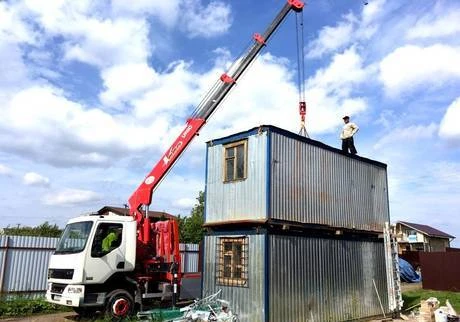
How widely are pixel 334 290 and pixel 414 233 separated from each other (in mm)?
35595

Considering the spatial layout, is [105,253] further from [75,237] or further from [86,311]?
[86,311]

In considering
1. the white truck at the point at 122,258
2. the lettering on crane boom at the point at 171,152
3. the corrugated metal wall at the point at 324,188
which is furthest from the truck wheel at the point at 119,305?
the corrugated metal wall at the point at 324,188

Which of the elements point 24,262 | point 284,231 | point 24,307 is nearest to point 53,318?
point 24,307

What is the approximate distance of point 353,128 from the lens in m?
15.9

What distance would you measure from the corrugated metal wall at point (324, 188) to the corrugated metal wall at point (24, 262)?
9.75m

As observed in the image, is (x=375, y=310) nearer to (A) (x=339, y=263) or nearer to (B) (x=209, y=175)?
(A) (x=339, y=263)

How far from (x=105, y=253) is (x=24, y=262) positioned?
5536mm

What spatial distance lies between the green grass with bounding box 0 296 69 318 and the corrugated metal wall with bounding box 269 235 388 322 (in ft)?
26.5

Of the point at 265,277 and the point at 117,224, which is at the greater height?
the point at 117,224

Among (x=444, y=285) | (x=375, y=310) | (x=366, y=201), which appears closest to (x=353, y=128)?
(x=366, y=201)

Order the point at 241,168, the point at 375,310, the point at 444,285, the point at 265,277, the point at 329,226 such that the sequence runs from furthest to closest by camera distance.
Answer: the point at 444,285
the point at 375,310
the point at 329,226
the point at 241,168
the point at 265,277

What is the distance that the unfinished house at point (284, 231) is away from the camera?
38.1 feet

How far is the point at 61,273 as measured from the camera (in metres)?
12.5

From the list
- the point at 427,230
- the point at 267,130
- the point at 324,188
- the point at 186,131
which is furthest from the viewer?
the point at 427,230
